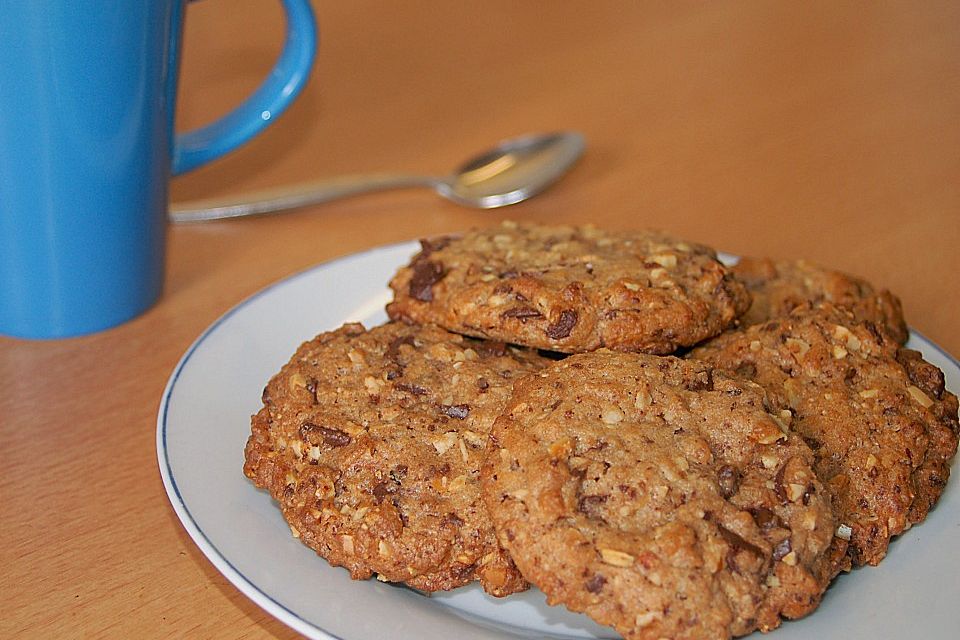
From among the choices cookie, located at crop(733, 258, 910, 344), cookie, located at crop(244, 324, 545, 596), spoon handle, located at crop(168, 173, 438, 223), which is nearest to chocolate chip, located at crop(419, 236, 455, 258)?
cookie, located at crop(244, 324, 545, 596)

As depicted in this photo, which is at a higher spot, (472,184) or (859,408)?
(859,408)

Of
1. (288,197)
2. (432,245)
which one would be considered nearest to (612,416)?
(432,245)

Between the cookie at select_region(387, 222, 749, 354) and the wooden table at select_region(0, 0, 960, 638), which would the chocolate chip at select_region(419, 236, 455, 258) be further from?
the wooden table at select_region(0, 0, 960, 638)

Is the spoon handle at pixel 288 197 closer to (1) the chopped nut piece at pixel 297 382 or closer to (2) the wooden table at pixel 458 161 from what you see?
(2) the wooden table at pixel 458 161

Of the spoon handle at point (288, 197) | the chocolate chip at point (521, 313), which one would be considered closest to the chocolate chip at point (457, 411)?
the chocolate chip at point (521, 313)

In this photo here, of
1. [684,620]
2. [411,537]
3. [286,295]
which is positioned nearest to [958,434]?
[684,620]

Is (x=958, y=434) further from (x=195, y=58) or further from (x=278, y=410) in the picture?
(x=195, y=58)

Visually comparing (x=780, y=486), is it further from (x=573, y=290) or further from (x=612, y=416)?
(x=573, y=290)
